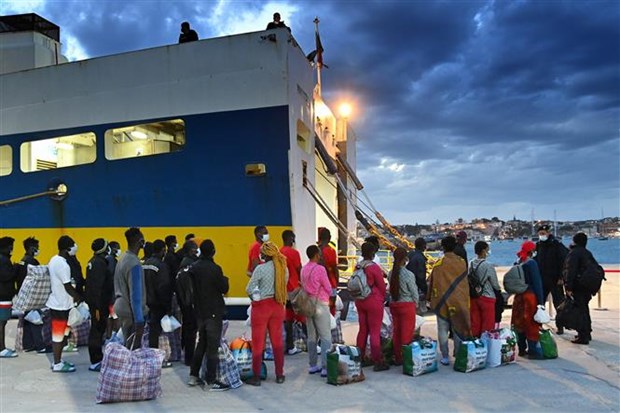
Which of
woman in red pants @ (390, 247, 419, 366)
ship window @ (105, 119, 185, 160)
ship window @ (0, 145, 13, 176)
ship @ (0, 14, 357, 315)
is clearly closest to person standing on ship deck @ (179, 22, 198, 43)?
ship @ (0, 14, 357, 315)

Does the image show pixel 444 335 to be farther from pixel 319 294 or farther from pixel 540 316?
pixel 319 294

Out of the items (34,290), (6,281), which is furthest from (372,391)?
(6,281)

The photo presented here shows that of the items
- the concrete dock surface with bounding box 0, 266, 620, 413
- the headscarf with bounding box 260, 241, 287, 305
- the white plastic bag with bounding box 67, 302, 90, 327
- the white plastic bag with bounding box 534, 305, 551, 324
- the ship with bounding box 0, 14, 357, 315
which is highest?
the ship with bounding box 0, 14, 357, 315

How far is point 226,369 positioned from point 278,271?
108 centimetres

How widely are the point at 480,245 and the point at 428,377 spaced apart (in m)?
1.58

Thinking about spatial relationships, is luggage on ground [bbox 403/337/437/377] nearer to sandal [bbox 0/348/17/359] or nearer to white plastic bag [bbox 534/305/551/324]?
white plastic bag [bbox 534/305/551/324]

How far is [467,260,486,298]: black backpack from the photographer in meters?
5.88

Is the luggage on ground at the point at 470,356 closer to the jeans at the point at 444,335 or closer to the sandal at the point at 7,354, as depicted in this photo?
the jeans at the point at 444,335

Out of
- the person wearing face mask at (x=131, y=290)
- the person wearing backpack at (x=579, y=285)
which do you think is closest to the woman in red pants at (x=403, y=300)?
the person wearing backpack at (x=579, y=285)

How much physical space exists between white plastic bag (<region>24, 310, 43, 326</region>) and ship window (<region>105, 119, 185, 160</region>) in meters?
3.61

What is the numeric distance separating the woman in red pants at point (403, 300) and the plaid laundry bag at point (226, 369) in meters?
1.81

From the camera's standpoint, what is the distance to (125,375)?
4562 mm

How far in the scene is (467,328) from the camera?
5645 mm

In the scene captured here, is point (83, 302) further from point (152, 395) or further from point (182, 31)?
point (182, 31)
